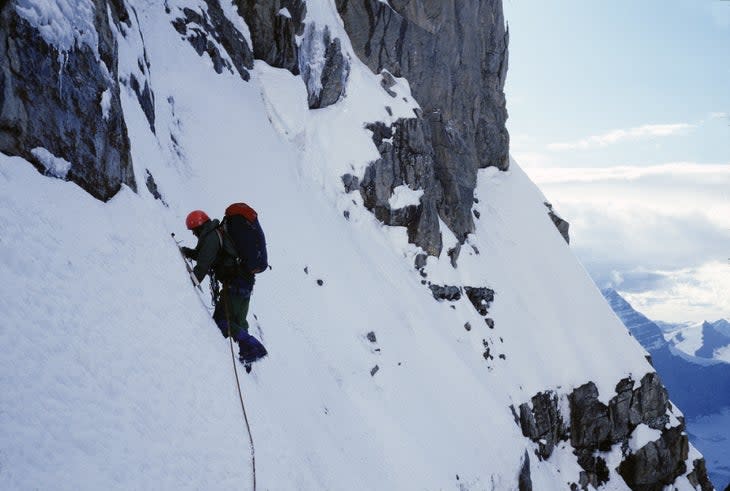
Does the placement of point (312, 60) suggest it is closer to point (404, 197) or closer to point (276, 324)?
point (404, 197)

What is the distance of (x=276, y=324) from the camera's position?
40.2ft

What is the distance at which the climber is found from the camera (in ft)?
23.6

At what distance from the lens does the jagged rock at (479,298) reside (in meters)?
27.1

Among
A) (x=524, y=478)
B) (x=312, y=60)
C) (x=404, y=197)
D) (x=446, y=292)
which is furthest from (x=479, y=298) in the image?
(x=312, y=60)

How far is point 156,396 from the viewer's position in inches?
208

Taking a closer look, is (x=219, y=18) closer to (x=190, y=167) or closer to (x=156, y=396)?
(x=190, y=167)

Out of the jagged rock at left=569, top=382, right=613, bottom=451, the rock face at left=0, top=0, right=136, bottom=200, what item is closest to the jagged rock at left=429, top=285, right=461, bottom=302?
the jagged rock at left=569, top=382, right=613, bottom=451

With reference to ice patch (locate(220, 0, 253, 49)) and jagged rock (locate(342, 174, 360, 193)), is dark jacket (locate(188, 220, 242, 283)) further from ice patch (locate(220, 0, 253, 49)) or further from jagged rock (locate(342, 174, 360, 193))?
ice patch (locate(220, 0, 253, 49))

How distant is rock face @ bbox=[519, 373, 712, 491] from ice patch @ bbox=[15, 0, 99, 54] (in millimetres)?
23253

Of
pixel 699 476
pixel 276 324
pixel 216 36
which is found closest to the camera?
pixel 276 324

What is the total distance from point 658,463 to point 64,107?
117 ft

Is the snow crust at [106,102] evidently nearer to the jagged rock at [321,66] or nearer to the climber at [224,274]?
the climber at [224,274]

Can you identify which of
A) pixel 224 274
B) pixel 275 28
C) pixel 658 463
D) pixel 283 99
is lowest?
pixel 658 463

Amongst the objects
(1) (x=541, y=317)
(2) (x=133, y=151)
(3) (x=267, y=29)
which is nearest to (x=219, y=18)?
(3) (x=267, y=29)
